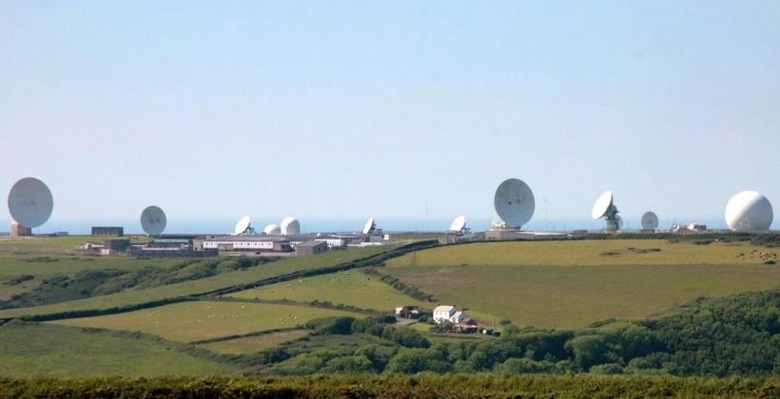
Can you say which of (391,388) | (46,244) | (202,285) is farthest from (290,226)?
(391,388)

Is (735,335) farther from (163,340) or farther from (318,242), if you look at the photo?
(318,242)

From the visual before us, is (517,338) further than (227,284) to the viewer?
No

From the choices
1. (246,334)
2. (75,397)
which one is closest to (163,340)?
(246,334)

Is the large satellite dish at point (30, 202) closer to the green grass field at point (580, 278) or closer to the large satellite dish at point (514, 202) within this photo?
the large satellite dish at point (514, 202)

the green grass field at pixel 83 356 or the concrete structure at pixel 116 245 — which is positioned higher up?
the concrete structure at pixel 116 245

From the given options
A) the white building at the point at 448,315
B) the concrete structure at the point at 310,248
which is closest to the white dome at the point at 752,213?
the concrete structure at the point at 310,248

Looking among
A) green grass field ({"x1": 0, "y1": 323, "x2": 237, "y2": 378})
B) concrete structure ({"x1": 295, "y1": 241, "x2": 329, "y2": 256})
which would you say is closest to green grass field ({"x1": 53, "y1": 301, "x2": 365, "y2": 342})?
green grass field ({"x1": 0, "y1": 323, "x2": 237, "y2": 378})

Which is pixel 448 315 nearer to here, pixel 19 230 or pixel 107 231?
pixel 19 230

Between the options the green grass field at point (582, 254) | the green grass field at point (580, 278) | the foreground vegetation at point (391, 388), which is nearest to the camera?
the foreground vegetation at point (391, 388)
